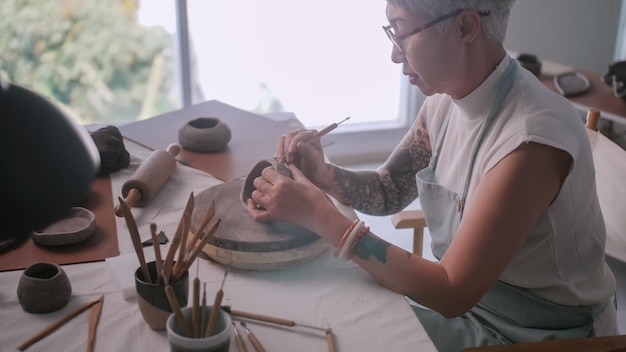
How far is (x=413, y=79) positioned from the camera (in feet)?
5.14

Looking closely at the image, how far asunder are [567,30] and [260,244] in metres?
3.47

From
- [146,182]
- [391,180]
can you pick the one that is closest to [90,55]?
[146,182]

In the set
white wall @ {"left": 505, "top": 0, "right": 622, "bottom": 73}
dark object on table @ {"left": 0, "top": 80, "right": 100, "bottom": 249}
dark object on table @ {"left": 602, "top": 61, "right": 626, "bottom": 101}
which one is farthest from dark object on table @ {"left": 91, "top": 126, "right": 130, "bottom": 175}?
white wall @ {"left": 505, "top": 0, "right": 622, "bottom": 73}

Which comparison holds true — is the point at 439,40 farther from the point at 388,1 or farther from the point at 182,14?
the point at 182,14

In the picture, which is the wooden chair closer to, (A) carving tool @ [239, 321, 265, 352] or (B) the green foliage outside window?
(A) carving tool @ [239, 321, 265, 352]

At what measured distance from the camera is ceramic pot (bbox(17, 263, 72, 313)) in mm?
1244

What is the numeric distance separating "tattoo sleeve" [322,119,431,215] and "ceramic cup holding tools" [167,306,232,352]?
0.81m

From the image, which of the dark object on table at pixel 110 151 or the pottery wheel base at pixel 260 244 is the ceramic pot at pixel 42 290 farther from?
the dark object on table at pixel 110 151

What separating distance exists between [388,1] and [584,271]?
75 centimetres

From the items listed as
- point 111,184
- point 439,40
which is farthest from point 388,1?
point 111,184

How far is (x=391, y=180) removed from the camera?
190 cm

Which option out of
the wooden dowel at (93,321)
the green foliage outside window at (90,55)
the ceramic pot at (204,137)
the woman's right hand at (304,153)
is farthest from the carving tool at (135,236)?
the green foliage outside window at (90,55)

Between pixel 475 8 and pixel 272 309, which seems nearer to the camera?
pixel 272 309

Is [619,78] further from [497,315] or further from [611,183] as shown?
[497,315]
